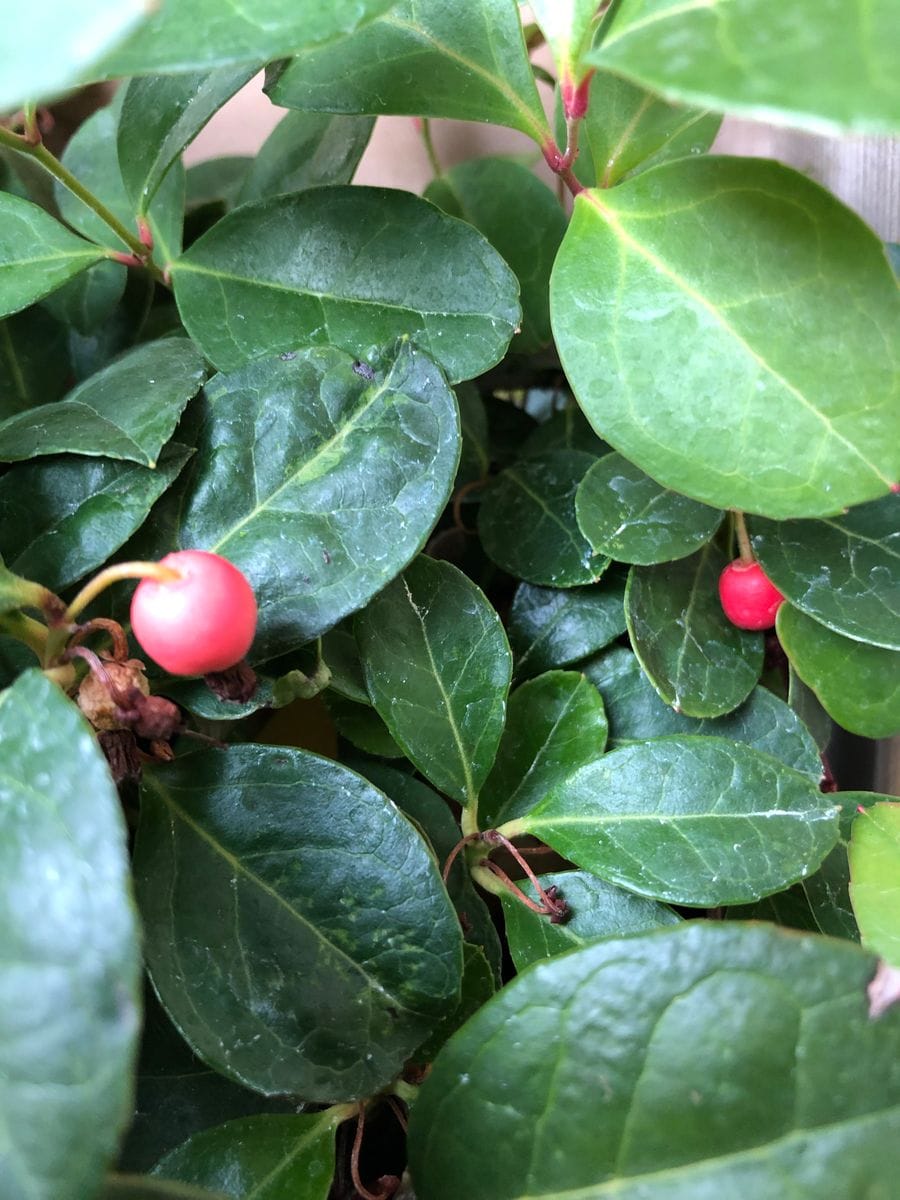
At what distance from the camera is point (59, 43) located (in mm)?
288

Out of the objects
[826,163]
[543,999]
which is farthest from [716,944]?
[826,163]

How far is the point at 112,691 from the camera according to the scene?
461mm

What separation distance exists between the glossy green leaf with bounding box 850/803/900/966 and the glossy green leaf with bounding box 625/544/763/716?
0.37 ft

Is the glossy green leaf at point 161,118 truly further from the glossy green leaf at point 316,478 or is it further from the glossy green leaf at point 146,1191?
the glossy green leaf at point 146,1191

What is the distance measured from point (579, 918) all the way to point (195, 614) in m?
0.34

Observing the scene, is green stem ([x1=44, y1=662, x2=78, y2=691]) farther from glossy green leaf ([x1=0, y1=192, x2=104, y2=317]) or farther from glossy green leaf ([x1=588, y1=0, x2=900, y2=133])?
glossy green leaf ([x1=588, y1=0, x2=900, y2=133])

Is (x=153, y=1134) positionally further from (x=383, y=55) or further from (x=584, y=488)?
(x=383, y=55)

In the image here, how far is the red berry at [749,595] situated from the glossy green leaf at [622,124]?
0.95 feet

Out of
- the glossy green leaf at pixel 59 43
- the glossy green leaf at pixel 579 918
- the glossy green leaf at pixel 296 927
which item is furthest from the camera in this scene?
the glossy green leaf at pixel 579 918

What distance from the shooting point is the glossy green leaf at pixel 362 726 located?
663 mm

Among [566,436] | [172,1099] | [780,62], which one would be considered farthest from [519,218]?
[172,1099]

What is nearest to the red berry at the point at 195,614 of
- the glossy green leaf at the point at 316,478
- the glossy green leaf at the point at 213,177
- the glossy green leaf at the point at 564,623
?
the glossy green leaf at the point at 316,478

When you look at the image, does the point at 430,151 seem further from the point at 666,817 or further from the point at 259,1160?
the point at 259,1160

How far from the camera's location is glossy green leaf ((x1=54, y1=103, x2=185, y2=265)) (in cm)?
76
